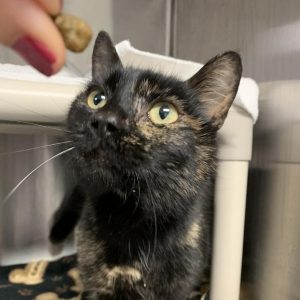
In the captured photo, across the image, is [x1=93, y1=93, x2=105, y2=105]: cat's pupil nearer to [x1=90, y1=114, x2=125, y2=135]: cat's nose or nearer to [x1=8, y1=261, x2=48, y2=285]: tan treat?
[x1=90, y1=114, x2=125, y2=135]: cat's nose

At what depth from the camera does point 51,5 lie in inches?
7.6

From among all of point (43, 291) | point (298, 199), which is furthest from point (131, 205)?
point (43, 291)

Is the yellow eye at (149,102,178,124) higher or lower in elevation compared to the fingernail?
lower

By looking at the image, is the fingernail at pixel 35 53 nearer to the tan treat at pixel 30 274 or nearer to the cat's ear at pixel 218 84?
the cat's ear at pixel 218 84

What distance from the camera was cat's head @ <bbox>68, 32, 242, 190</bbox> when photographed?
0.56 metres

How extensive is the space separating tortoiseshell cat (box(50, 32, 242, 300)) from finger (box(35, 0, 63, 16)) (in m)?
0.35

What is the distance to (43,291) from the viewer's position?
948mm

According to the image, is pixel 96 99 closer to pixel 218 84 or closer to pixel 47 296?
pixel 218 84

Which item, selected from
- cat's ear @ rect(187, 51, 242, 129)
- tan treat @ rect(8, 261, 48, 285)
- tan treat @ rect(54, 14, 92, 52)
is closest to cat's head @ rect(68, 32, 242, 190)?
cat's ear @ rect(187, 51, 242, 129)

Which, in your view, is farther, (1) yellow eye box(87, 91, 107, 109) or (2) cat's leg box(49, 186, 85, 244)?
(2) cat's leg box(49, 186, 85, 244)

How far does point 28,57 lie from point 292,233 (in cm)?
71

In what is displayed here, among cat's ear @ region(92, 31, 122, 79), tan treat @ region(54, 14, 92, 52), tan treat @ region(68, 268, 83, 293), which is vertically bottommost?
tan treat @ region(68, 268, 83, 293)

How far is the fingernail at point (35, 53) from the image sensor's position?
0.19 m

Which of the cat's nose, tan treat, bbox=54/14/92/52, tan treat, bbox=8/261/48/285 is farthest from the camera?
tan treat, bbox=8/261/48/285
